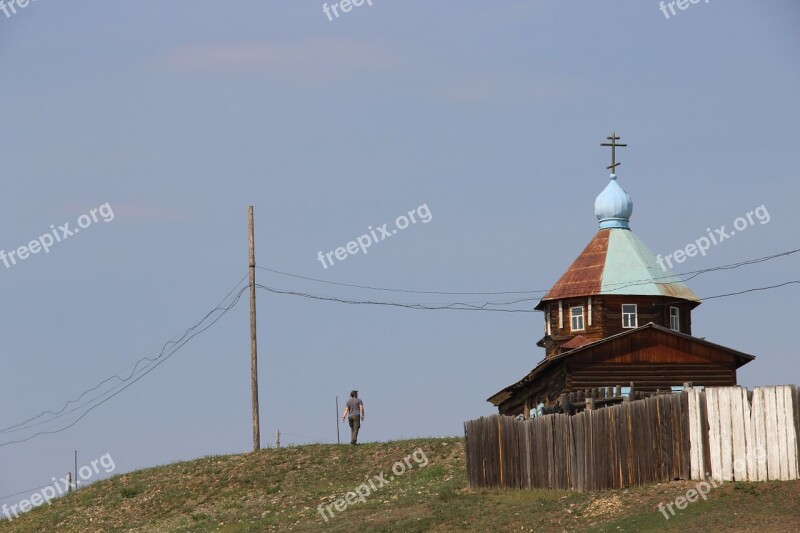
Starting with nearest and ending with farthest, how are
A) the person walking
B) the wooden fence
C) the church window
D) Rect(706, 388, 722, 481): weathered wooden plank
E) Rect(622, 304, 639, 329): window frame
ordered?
the wooden fence
Rect(706, 388, 722, 481): weathered wooden plank
the person walking
Rect(622, 304, 639, 329): window frame
the church window

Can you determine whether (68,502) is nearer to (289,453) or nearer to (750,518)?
(289,453)

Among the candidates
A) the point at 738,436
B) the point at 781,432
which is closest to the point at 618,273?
the point at 738,436

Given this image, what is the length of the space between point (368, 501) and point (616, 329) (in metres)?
20.1

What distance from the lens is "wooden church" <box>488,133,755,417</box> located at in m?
48.6

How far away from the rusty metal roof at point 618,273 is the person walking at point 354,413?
10.7 metres

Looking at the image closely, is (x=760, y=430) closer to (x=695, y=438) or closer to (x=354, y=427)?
(x=695, y=438)

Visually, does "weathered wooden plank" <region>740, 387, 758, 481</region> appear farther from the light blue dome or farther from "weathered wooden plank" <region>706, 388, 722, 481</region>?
the light blue dome

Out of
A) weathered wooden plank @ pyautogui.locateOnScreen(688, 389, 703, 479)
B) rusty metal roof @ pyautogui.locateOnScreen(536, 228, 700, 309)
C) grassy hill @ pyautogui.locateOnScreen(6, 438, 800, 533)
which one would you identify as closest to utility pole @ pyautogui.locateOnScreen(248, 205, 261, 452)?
grassy hill @ pyautogui.locateOnScreen(6, 438, 800, 533)

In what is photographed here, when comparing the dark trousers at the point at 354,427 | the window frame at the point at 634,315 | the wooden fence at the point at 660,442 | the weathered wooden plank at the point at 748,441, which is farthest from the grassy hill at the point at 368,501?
the window frame at the point at 634,315

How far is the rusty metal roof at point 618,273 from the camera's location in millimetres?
52406

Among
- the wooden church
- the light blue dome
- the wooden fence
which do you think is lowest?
the wooden fence

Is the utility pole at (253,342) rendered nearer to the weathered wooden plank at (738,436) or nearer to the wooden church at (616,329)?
the wooden church at (616,329)

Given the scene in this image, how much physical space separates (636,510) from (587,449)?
3.64 m

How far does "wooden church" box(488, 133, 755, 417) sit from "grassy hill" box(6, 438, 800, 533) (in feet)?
23.4
